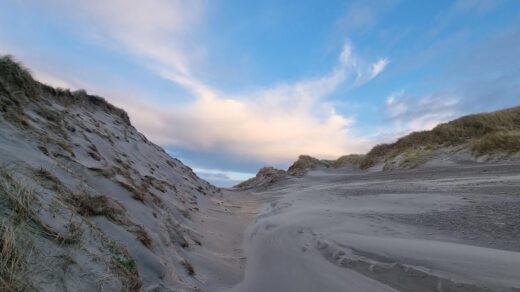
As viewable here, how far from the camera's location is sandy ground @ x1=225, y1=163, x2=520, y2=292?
10.3 feet

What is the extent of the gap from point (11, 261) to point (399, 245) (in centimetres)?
342

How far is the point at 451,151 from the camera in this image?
15.4 m

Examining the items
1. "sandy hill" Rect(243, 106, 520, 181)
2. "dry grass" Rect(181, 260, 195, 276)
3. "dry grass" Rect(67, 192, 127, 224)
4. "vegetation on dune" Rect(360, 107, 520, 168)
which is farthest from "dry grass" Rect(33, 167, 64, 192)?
"vegetation on dune" Rect(360, 107, 520, 168)

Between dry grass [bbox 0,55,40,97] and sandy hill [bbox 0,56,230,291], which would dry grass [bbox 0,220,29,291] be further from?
dry grass [bbox 0,55,40,97]

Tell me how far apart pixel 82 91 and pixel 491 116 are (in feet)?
57.5

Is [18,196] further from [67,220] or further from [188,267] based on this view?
[188,267]

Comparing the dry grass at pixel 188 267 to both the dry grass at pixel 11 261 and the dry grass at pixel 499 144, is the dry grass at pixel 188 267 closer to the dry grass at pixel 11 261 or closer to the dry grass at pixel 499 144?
the dry grass at pixel 11 261

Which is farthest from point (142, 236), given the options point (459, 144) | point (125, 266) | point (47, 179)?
point (459, 144)

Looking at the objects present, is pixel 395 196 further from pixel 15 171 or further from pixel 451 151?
pixel 451 151

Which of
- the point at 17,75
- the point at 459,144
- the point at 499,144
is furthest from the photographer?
the point at 459,144

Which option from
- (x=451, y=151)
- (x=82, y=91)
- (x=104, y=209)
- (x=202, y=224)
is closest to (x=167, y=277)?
(x=104, y=209)

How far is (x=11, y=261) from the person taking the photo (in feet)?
6.76

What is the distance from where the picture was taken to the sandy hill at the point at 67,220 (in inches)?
91.3

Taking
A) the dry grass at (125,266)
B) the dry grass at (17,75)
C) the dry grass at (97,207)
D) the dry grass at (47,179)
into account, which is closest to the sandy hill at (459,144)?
the dry grass at (97,207)
